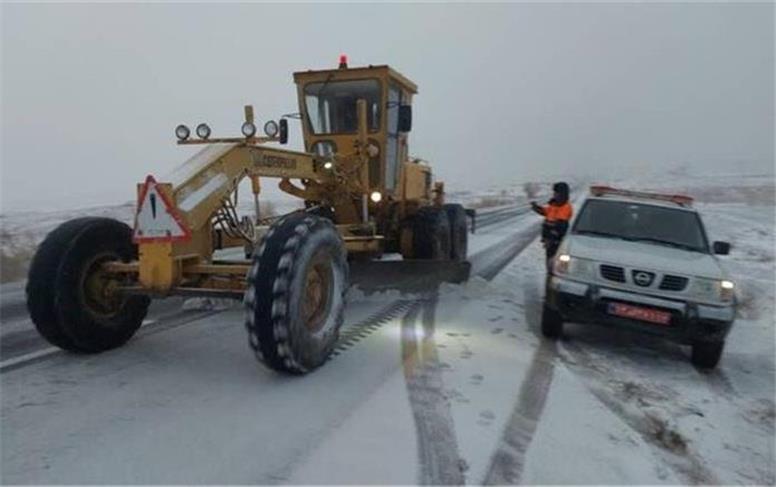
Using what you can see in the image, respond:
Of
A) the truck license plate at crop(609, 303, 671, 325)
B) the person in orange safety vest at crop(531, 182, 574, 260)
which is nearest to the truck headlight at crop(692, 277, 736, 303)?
the truck license plate at crop(609, 303, 671, 325)

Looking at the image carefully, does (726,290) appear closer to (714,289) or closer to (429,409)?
(714,289)

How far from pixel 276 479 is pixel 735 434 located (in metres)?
3.54

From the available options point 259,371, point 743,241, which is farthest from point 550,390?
point 743,241

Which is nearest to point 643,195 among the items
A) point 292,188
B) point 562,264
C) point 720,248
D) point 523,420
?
point 720,248

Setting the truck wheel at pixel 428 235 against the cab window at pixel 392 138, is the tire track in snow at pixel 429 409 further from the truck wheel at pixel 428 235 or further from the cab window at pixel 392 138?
the cab window at pixel 392 138

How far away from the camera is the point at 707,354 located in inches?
257

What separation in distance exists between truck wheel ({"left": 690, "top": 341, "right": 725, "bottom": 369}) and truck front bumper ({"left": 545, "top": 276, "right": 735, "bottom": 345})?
10cm

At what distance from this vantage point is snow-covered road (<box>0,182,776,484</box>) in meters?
3.63

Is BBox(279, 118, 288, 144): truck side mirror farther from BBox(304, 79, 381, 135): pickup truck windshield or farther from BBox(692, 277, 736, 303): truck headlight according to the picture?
BBox(692, 277, 736, 303): truck headlight

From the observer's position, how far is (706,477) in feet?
13.2

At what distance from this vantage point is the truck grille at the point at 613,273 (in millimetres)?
6707

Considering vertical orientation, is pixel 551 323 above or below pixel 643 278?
below

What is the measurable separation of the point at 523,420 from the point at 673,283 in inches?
117

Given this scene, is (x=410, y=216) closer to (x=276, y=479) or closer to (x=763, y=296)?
(x=763, y=296)
